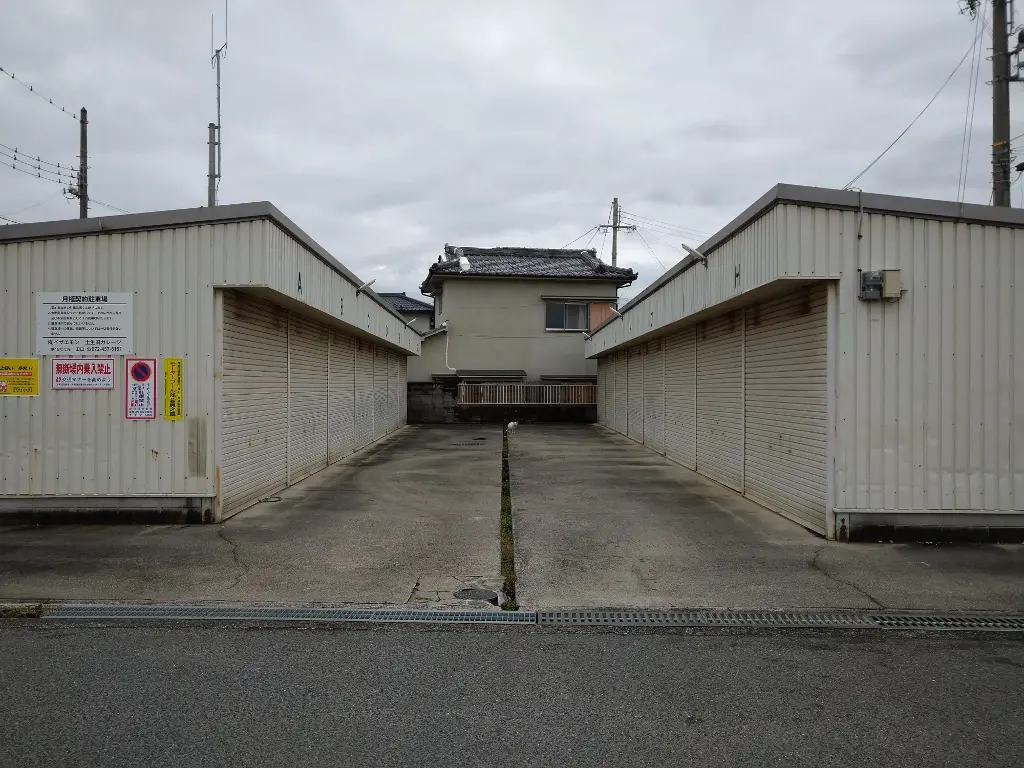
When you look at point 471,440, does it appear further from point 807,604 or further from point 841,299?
point 807,604

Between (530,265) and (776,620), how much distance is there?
887 inches

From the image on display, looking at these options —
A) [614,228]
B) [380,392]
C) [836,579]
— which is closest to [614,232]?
[614,228]

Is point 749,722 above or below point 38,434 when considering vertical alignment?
below

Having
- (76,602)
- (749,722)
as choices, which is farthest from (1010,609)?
(76,602)

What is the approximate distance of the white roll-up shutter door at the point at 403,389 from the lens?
71.6 feet

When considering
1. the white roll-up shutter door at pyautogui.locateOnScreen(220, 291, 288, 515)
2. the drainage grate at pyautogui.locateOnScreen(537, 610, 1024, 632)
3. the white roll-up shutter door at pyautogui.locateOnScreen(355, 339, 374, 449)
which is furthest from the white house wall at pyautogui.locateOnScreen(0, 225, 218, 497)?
the white roll-up shutter door at pyautogui.locateOnScreen(355, 339, 374, 449)

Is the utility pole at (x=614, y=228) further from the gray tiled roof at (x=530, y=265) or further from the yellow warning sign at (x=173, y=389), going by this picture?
the yellow warning sign at (x=173, y=389)

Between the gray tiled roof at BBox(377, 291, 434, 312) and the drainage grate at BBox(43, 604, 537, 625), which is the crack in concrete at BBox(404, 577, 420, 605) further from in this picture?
the gray tiled roof at BBox(377, 291, 434, 312)

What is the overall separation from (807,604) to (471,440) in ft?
42.5

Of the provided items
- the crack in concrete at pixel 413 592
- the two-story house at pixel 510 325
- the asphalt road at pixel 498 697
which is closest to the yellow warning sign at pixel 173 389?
the asphalt road at pixel 498 697

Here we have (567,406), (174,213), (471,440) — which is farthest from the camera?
(567,406)

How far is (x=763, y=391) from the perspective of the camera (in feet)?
27.8

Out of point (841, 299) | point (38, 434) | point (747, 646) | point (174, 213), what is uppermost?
point (174, 213)

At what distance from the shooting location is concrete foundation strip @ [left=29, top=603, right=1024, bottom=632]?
4.39 metres
